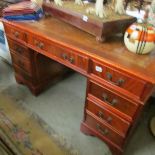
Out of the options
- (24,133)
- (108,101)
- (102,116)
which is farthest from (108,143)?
(24,133)

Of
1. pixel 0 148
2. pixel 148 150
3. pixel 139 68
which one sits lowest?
pixel 148 150

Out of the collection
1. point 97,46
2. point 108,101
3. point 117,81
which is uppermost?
point 97,46

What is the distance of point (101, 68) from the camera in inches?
39.3

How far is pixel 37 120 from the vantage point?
158cm

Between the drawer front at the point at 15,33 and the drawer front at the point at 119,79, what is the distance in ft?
2.32

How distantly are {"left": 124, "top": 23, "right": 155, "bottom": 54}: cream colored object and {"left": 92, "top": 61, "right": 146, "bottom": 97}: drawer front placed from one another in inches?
7.0

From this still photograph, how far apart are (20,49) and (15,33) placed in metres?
0.16

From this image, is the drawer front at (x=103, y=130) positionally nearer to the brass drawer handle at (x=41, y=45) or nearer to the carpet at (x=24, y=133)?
the carpet at (x=24, y=133)

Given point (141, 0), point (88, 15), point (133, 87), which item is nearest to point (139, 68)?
point (133, 87)

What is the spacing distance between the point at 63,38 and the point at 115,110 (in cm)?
59

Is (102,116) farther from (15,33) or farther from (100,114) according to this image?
(15,33)

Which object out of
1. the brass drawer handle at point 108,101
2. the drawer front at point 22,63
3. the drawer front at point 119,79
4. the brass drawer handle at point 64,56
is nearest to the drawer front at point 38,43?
the brass drawer handle at point 64,56

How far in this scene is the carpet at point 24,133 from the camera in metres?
1.34

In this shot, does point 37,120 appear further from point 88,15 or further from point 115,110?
point 88,15
